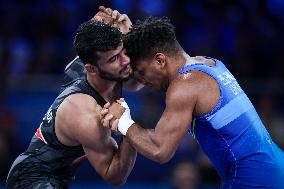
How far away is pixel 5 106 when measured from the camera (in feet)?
31.1

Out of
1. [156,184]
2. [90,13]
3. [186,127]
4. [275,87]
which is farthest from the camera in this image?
[90,13]

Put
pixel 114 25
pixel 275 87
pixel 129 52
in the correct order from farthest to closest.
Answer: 1. pixel 275 87
2. pixel 114 25
3. pixel 129 52

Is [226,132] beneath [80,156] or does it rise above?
above

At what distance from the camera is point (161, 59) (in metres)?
5.66

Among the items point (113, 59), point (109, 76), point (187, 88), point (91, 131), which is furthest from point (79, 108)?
point (187, 88)

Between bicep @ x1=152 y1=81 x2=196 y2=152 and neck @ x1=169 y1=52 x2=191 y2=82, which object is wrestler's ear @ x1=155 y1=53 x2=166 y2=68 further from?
bicep @ x1=152 y1=81 x2=196 y2=152

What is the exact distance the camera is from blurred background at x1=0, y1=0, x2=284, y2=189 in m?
9.23

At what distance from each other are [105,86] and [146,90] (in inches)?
147

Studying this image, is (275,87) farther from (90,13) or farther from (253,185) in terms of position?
(253,185)

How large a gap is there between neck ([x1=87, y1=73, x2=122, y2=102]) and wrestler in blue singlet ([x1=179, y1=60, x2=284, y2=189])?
Answer: 70cm

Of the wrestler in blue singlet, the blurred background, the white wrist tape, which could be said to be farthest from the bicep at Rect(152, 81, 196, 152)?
the blurred background

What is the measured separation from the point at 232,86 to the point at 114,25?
1.18 meters

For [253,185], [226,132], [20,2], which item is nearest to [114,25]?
[226,132]

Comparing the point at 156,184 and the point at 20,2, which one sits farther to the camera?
the point at 20,2
